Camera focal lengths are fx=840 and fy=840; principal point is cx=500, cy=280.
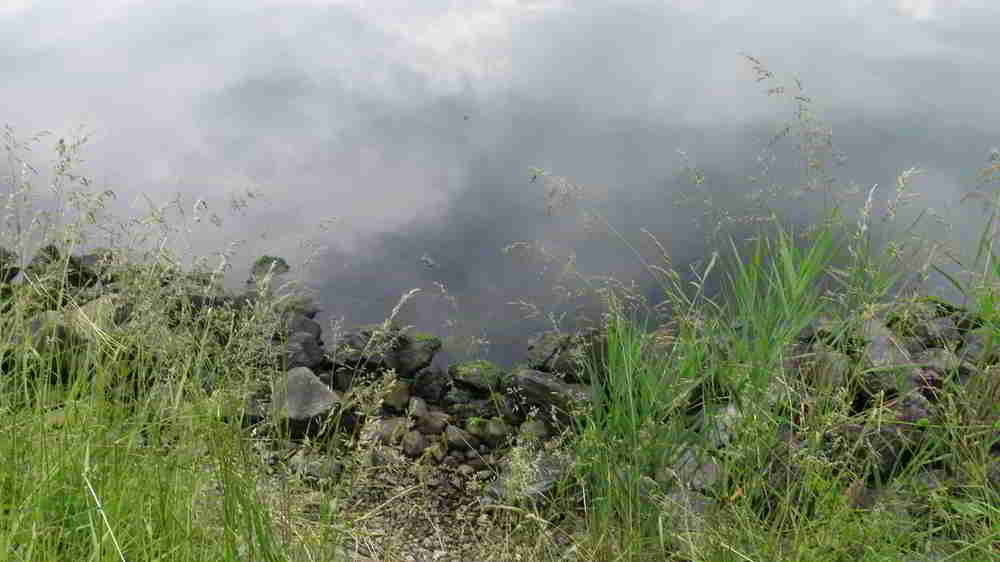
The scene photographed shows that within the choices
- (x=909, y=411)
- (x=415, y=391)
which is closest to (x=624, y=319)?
(x=909, y=411)

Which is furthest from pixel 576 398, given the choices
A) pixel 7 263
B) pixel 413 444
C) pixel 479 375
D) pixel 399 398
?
pixel 7 263

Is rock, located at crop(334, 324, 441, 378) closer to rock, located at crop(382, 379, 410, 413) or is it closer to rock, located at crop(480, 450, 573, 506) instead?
rock, located at crop(382, 379, 410, 413)

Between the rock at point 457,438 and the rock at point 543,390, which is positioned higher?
the rock at point 543,390

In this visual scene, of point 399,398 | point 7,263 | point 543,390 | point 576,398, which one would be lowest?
point 399,398

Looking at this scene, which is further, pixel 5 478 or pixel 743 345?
pixel 743 345

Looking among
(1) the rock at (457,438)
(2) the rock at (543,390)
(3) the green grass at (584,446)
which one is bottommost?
(1) the rock at (457,438)

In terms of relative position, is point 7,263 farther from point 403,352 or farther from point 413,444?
point 413,444

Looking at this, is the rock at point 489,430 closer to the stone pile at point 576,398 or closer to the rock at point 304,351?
the stone pile at point 576,398

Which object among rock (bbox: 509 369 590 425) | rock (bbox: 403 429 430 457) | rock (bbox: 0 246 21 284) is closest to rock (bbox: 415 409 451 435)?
rock (bbox: 403 429 430 457)

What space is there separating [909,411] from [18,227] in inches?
155

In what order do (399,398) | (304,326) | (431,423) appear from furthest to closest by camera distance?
(304,326), (399,398), (431,423)

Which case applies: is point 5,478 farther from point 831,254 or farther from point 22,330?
point 831,254

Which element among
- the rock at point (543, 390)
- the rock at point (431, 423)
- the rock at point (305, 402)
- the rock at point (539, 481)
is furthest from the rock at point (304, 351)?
the rock at point (539, 481)

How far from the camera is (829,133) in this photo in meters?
3.49
